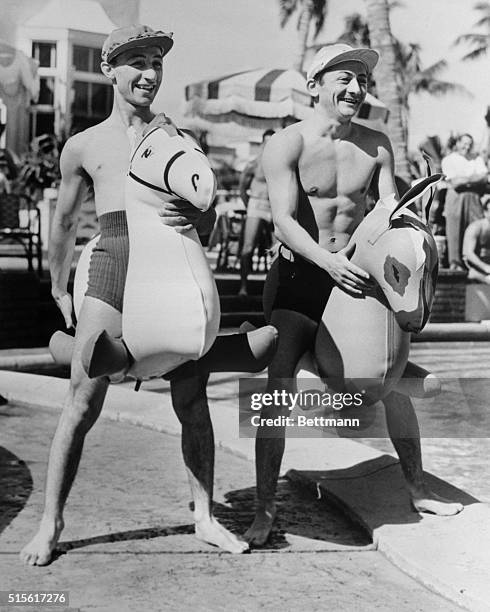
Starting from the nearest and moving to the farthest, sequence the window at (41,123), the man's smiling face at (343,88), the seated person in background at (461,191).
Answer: the man's smiling face at (343,88), the window at (41,123), the seated person in background at (461,191)

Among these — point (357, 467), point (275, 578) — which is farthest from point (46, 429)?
point (275, 578)

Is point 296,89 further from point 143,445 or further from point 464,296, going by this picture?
point 464,296

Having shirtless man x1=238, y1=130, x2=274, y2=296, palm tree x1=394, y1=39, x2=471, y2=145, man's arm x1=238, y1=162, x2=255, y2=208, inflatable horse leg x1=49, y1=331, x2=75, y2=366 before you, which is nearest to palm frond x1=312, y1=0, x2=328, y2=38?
palm tree x1=394, y1=39, x2=471, y2=145

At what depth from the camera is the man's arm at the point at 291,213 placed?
3004 millimetres

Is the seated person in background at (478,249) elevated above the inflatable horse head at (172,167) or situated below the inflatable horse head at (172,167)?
below

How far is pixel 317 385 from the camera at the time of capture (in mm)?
3193

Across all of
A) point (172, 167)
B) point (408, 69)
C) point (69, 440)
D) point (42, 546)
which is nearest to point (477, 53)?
point (408, 69)

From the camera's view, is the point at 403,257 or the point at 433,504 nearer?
the point at 403,257

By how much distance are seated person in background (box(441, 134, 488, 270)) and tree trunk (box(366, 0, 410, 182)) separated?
261mm

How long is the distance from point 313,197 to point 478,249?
4.10m

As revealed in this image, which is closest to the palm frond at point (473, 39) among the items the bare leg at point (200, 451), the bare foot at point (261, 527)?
the bare leg at point (200, 451)

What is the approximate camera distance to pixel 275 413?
322 cm

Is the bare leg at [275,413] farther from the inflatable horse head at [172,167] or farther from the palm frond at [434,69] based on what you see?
the palm frond at [434,69]

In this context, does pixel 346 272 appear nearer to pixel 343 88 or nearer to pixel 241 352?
pixel 241 352
